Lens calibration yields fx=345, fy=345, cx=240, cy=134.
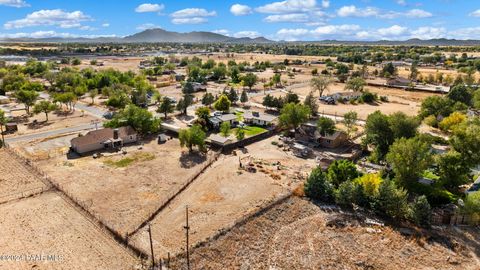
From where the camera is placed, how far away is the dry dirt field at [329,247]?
77.9ft

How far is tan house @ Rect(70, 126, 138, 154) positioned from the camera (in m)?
44.2

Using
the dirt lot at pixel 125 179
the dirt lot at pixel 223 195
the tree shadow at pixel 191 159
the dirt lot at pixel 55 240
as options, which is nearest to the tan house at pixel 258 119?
the dirt lot at pixel 223 195

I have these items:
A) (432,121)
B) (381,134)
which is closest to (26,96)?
(381,134)

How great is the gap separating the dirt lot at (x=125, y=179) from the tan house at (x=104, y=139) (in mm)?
2513

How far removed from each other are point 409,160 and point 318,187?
27.8 feet

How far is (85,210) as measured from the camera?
30.0 metres

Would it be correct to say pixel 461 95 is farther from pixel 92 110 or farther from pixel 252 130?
pixel 92 110

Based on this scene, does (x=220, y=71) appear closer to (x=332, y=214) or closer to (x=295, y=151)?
(x=295, y=151)

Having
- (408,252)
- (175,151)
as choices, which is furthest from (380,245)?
(175,151)

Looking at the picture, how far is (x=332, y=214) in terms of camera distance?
29.2m

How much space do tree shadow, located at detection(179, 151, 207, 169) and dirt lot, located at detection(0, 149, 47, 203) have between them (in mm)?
14632

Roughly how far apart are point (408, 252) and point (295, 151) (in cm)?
2167

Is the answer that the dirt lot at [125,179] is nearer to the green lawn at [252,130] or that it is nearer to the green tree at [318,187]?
the green lawn at [252,130]

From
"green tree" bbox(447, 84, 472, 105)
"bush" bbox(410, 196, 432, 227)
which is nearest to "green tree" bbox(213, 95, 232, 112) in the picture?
"bush" bbox(410, 196, 432, 227)
